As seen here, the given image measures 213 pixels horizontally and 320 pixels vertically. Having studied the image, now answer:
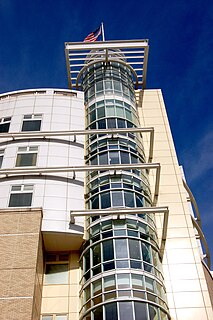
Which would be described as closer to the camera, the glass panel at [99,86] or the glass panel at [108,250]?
the glass panel at [108,250]

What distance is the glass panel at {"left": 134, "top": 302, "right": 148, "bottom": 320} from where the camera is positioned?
55.6 feet

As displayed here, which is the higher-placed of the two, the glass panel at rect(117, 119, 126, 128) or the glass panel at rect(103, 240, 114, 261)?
the glass panel at rect(117, 119, 126, 128)

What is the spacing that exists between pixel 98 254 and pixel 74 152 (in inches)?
313

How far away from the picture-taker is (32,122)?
27.6m

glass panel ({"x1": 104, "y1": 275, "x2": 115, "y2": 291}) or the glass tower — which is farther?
glass panel ({"x1": 104, "y1": 275, "x2": 115, "y2": 291})

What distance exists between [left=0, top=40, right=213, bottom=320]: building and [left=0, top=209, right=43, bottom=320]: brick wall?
5 cm

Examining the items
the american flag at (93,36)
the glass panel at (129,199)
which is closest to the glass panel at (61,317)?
the glass panel at (129,199)

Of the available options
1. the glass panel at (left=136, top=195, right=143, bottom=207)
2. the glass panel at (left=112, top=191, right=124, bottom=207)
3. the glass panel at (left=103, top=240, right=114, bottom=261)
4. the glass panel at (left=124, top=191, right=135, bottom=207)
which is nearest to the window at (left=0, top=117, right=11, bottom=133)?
the glass panel at (left=112, top=191, right=124, bottom=207)

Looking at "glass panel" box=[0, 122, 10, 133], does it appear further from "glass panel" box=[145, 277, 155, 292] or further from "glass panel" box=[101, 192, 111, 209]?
"glass panel" box=[145, 277, 155, 292]

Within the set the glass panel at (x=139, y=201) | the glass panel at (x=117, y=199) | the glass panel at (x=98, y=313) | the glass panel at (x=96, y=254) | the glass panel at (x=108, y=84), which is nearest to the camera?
the glass panel at (x=98, y=313)

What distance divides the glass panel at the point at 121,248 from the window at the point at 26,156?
25.7 feet

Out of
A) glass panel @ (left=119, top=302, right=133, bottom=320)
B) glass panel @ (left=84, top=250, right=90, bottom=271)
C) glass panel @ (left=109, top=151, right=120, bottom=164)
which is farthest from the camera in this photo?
glass panel @ (left=109, top=151, right=120, bottom=164)

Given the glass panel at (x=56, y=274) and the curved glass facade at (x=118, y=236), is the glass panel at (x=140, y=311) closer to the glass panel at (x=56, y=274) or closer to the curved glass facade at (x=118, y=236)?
the curved glass facade at (x=118, y=236)

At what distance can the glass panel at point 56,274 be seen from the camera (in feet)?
69.0
